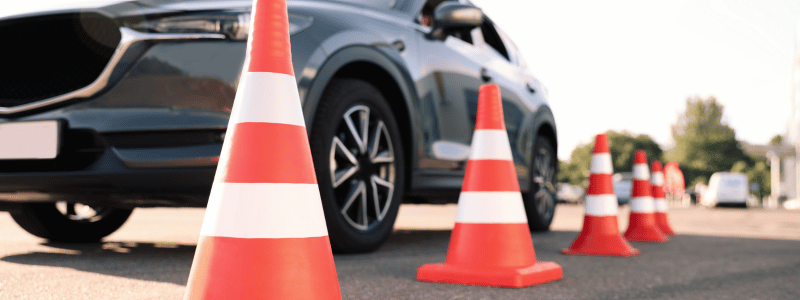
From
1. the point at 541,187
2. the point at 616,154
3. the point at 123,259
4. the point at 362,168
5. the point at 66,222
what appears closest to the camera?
the point at 123,259

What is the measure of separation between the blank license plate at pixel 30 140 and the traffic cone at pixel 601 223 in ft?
9.90

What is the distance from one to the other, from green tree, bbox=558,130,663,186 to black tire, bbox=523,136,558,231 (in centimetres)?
8796

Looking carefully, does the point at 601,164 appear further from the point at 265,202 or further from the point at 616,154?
the point at 616,154

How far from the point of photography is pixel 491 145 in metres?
3.21

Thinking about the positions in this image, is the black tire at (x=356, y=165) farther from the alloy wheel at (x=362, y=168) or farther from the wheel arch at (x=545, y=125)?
the wheel arch at (x=545, y=125)

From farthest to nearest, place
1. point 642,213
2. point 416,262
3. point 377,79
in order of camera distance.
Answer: point 642,213
point 377,79
point 416,262

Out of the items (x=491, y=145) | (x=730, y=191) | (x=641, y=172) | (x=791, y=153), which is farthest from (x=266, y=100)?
(x=791, y=153)

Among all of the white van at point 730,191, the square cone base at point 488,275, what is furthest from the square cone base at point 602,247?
the white van at point 730,191

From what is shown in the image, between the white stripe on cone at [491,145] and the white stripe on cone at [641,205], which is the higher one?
the white stripe on cone at [491,145]

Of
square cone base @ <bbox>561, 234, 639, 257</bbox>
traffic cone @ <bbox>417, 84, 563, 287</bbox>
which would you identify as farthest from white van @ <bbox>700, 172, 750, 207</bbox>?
traffic cone @ <bbox>417, 84, 563, 287</bbox>

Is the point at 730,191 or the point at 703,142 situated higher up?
the point at 703,142

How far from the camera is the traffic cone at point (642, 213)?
6.12 meters

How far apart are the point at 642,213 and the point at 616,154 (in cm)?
9340

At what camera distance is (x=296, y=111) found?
204 centimetres
